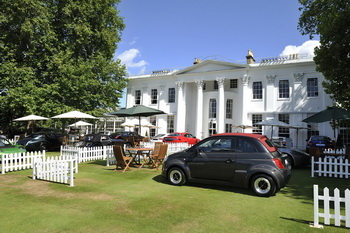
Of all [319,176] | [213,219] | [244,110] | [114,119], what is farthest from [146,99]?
[213,219]

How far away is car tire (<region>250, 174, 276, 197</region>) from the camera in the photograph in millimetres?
6012

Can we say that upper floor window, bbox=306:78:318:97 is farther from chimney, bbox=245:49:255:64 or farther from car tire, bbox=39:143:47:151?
car tire, bbox=39:143:47:151

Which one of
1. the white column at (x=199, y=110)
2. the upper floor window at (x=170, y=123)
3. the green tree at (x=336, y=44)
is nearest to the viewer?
the green tree at (x=336, y=44)

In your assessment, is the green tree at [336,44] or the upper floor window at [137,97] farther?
the upper floor window at [137,97]

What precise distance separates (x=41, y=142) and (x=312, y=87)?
23937 mm

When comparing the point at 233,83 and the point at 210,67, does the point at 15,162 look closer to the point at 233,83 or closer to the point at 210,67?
the point at 210,67

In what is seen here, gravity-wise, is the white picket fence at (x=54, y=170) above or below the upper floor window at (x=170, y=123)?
below

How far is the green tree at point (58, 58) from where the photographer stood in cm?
2059

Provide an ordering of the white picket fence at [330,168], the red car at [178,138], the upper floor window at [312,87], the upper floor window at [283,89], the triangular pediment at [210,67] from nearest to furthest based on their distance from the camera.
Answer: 1. the white picket fence at [330,168]
2. the red car at [178,138]
3. the upper floor window at [312,87]
4. the upper floor window at [283,89]
5. the triangular pediment at [210,67]

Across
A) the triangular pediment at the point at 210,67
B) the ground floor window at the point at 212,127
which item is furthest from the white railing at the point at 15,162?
the triangular pediment at the point at 210,67

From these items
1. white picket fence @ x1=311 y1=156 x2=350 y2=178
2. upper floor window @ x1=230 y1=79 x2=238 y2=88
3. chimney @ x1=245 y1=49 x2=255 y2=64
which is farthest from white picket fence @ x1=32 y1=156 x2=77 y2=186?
upper floor window @ x1=230 y1=79 x2=238 y2=88

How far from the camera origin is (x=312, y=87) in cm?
2377

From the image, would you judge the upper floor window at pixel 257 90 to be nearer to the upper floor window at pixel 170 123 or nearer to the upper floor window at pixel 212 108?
the upper floor window at pixel 212 108

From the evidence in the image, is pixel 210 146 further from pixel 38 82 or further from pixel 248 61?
pixel 248 61
